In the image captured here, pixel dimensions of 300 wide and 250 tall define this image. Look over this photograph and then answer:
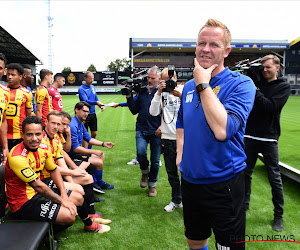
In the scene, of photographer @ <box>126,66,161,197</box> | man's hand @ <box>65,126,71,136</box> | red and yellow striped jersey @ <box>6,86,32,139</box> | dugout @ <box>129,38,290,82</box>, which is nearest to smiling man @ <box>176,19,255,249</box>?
photographer @ <box>126,66,161,197</box>

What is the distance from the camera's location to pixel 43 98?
5.70 meters

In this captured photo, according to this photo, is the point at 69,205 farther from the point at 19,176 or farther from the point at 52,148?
the point at 52,148

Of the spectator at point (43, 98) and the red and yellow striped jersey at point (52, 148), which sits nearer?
the red and yellow striped jersey at point (52, 148)

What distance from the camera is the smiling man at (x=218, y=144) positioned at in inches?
58.9

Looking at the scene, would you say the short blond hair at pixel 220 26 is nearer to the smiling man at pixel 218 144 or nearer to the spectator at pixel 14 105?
the smiling man at pixel 218 144

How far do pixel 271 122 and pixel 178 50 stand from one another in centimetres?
4535

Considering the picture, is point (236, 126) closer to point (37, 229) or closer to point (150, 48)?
point (37, 229)

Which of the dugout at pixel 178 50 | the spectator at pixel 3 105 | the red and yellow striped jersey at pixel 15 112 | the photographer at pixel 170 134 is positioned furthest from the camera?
the dugout at pixel 178 50

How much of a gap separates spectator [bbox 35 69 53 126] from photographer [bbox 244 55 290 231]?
14.5 feet

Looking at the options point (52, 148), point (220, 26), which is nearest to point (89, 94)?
point (52, 148)

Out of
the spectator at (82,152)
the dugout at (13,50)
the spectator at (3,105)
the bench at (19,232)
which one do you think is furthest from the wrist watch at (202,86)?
the dugout at (13,50)

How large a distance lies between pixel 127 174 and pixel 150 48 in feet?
139

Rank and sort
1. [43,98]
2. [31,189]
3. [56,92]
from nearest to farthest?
1. [31,189]
2. [43,98]
3. [56,92]

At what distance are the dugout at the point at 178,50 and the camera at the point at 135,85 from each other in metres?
37.1
